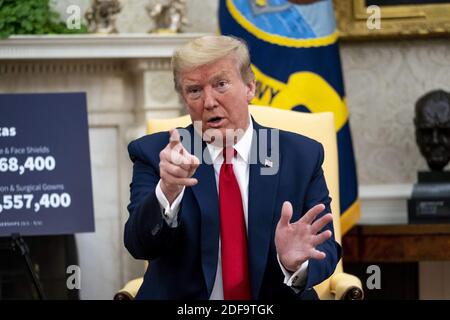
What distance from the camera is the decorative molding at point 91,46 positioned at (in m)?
4.07

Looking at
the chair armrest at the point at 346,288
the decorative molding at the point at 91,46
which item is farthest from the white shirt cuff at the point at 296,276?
the decorative molding at the point at 91,46

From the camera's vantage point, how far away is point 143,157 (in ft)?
6.46

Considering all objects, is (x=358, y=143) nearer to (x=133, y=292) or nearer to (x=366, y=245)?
(x=366, y=245)

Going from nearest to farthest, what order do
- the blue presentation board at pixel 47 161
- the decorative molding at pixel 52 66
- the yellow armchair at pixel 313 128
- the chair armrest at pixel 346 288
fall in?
→ 1. the chair armrest at pixel 346 288
2. the yellow armchair at pixel 313 128
3. the blue presentation board at pixel 47 161
4. the decorative molding at pixel 52 66

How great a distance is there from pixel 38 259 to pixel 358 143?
1.52m

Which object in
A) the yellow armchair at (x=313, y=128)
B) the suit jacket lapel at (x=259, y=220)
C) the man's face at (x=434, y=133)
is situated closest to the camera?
the suit jacket lapel at (x=259, y=220)

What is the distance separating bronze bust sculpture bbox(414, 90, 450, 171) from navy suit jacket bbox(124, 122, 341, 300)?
2.17 meters

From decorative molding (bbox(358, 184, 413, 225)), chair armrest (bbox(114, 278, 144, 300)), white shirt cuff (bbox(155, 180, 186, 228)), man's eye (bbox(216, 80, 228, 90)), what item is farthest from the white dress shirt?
decorative molding (bbox(358, 184, 413, 225))

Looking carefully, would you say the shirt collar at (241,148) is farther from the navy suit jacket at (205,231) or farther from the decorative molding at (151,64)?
the decorative molding at (151,64)

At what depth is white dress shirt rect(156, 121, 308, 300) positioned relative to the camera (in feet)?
5.66

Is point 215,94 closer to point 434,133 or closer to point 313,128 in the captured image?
point 313,128

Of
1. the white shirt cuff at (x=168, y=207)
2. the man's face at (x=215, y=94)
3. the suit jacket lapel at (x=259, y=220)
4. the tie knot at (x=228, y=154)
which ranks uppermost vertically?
the man's face at (x=215, y=94)

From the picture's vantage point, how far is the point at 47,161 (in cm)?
384
